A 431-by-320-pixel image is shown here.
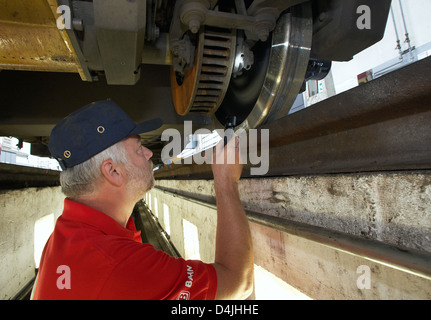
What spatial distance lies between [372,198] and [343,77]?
14.3 ft

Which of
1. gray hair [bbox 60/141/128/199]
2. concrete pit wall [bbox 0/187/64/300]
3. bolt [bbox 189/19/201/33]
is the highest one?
bolt [bbox 189/19/201/33]

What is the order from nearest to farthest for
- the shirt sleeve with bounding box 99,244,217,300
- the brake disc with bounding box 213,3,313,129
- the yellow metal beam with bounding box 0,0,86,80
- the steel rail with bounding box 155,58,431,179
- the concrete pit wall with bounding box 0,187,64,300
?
the steel rail with bounding box 155,58,431,179 < the shirt sleeve with bounding box 99,244,217,300 < the yellow metal beam with bounding box 0,0,86,80 < the brake disc with bounding box 213,3,313,129 < the concrete pit wall with bounding box 0,187,64,300

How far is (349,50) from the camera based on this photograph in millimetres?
1335

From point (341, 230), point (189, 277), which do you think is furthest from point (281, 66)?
point (189, 277)

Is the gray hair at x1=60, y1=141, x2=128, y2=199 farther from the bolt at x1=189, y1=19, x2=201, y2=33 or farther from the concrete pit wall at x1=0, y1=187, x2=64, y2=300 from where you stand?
the concrete pit wall at x1=0, y1=187, x2=64, y2=300

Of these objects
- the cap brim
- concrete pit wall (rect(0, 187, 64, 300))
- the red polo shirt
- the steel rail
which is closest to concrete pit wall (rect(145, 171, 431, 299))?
the steel rail

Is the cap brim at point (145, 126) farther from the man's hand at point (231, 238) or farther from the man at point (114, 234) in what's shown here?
the man's hand at point (231, 238)

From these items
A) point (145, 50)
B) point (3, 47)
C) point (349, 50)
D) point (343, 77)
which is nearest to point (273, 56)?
point (349, 50)

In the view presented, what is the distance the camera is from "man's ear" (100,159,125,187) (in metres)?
1.03

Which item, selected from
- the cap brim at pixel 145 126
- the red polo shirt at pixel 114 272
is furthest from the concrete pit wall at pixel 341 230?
the cap brim at pixel 145 126

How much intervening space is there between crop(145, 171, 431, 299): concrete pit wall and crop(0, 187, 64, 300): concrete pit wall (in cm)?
319

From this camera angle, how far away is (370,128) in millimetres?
715

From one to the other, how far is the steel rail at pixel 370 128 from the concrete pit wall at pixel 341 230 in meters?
0.04

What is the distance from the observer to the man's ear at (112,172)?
3.37 ft
